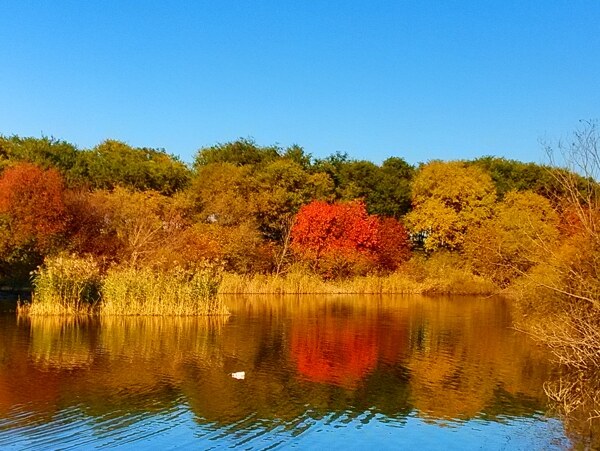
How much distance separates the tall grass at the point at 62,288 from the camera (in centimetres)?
2423

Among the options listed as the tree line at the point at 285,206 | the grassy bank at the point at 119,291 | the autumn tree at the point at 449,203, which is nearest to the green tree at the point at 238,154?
the tree line at the point at 285,206

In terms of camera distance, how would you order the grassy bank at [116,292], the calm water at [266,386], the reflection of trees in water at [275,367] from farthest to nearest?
the grassy bank at [116,292]
the reflection of trees in water at [275,367]
the calm water at [266,386]

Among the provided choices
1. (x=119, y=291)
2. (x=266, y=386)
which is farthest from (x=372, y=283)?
(x=266, y=386)

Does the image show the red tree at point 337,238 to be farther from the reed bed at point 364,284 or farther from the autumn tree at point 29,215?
the autumn tree at point 29,215

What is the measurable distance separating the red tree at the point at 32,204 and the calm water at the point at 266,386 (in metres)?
5.52

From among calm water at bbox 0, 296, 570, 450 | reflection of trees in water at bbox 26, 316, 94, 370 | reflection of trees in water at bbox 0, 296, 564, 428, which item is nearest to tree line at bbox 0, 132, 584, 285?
reflection of trees in water at bbox 26, 316, 94, 370

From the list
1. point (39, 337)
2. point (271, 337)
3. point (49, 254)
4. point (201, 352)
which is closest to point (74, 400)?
point (201, 352)

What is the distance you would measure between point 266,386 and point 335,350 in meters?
5.65

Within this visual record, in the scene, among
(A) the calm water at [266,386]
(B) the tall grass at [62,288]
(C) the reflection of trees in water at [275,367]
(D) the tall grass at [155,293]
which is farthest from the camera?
(D) the tall grass at [155,293]

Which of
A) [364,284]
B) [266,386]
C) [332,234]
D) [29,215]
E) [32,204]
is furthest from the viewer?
[332,234]

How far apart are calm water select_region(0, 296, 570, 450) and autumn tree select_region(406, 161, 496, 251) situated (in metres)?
23.5

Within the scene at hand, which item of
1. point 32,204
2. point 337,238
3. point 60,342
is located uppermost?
point 32,204

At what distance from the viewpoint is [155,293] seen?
25625mm

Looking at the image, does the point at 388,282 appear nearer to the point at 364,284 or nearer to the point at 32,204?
the point at 364,284
